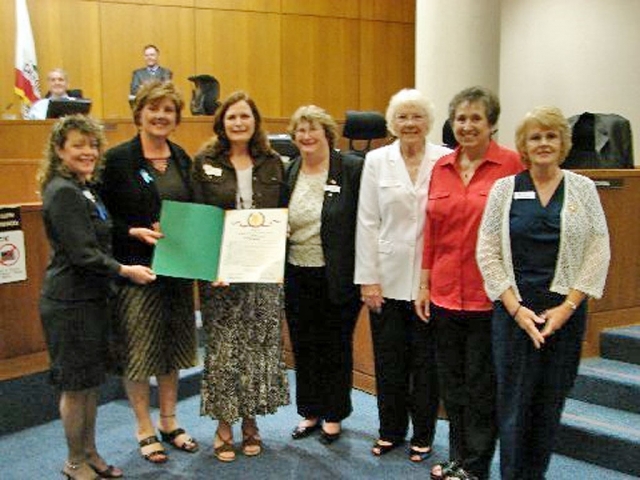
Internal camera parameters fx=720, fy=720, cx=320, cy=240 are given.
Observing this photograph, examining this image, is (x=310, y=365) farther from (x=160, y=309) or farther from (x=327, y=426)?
(x=160, y=309)

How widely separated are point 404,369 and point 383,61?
26.2 ft


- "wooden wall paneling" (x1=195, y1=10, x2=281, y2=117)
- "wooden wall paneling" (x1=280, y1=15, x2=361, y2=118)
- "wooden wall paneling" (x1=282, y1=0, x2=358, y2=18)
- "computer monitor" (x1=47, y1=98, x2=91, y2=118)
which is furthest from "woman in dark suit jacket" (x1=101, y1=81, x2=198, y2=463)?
"wooden wall paneling" (x1=282, y1=0, x2=358, y2=18)

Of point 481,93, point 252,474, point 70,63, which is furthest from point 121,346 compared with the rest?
point 70,63

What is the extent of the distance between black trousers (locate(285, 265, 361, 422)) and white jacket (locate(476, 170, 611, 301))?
79 centimetres

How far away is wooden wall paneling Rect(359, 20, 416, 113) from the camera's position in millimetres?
10273

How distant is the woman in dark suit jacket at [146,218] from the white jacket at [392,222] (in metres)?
0.75

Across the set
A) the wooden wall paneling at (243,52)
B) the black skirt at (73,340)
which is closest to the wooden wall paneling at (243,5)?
the wooden wall paneling at (243,52)

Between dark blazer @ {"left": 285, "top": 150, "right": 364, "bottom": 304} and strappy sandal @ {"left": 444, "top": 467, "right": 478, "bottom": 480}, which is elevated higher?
dark blazer @ {"left": 285, "top": 150, "right": 364, "bottom": 304}

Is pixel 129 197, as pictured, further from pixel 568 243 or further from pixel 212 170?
pixel 568 243

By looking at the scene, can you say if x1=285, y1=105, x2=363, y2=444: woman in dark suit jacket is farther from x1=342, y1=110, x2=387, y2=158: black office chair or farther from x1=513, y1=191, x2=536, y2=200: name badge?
x1=342, y1=110, x2=387, y2=158: black office chair

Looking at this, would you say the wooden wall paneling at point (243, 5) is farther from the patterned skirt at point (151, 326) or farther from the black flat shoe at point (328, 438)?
the black flat shoe at point (328, 438)

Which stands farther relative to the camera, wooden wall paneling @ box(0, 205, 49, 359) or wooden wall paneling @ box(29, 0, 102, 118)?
wooden wall paneling @ box(29, 0, 102, 118)

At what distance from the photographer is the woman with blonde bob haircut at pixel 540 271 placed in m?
2.39

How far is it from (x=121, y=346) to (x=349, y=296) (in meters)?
0.97
